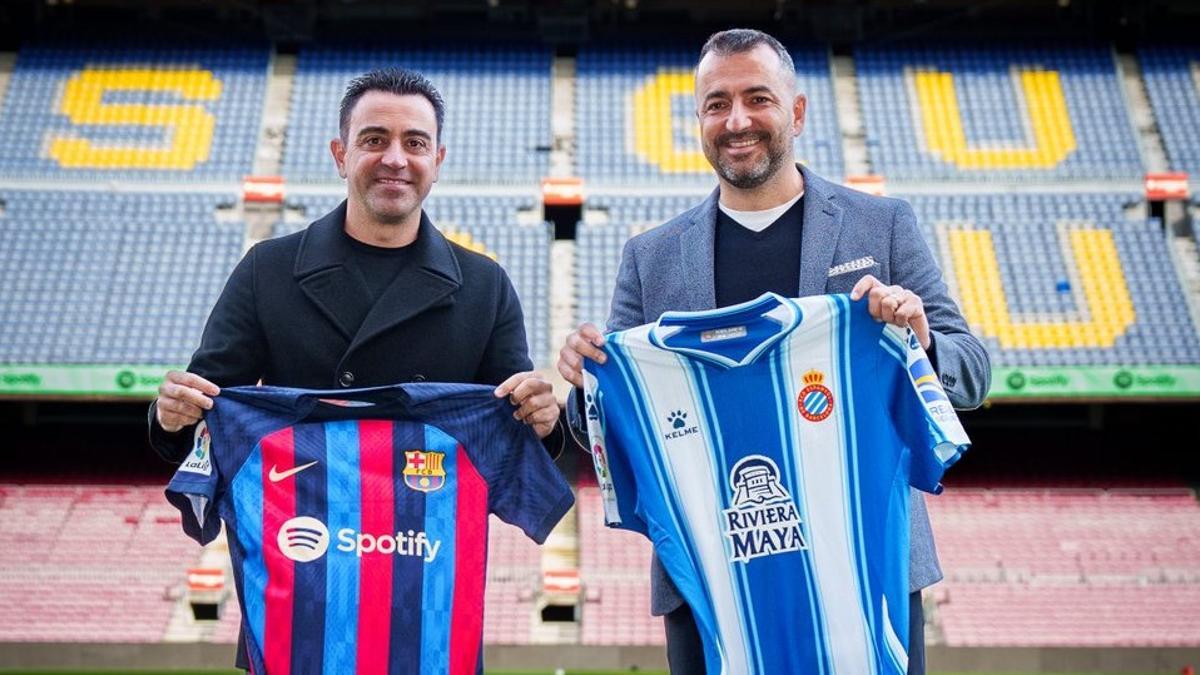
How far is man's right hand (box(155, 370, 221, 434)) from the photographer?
3816 millimetres

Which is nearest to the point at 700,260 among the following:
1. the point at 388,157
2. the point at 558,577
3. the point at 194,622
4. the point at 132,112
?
the point at 388,157

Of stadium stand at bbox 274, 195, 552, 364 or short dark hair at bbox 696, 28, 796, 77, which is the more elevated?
stadium stand at bbox 274, 195, 552, 364

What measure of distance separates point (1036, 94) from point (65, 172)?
1831cm

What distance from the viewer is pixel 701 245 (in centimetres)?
380

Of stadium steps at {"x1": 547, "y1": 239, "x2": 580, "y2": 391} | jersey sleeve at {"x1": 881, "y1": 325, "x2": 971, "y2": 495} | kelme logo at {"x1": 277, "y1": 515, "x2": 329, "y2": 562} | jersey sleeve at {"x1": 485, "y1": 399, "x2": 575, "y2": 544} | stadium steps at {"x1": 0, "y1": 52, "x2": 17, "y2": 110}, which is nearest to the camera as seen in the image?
jersey sleeve at {"x1": 881, "y1": 325, "x2": 971, "y2": 495}

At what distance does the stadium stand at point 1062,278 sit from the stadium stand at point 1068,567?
221 cm

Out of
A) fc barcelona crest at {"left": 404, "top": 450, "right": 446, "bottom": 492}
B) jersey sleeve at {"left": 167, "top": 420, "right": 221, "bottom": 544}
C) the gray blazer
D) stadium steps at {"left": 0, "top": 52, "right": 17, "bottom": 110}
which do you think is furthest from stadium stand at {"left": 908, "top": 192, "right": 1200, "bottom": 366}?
stadium steps at {"left": 0, "top": 52, "right": 17, "bottom": 110}

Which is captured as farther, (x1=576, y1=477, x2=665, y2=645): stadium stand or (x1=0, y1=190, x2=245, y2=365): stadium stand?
(x1=0, y1=190, x2=245, y2=365): stadium stand

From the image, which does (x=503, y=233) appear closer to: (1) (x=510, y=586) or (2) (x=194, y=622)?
(1) (x=510, y=586)

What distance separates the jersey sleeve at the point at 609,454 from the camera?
3.80 metres

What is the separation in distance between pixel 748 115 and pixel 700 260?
1.63 ft

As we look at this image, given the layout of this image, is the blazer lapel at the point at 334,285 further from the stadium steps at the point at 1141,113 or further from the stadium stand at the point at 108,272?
the stadium steps at the point at 1141,113

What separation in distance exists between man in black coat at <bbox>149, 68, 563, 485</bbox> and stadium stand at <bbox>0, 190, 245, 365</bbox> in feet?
47.7

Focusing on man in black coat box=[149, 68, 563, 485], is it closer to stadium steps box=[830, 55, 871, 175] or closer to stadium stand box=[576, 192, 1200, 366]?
stadium stand box=[576, 192, 1200, 366]
